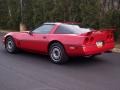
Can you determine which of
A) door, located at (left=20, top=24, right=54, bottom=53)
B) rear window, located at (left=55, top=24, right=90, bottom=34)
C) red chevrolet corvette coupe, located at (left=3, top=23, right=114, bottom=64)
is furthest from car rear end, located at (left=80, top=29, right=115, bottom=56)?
door, located at (left=20, top=24, right=54, bottom=53)

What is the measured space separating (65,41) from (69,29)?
517mm

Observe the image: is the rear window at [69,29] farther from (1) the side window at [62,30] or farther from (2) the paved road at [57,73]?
(2) the paved road at [57,73]

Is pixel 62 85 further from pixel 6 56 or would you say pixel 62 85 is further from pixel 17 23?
pixel 17 23

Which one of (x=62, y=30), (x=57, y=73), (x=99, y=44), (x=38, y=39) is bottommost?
(x=57, y=73)

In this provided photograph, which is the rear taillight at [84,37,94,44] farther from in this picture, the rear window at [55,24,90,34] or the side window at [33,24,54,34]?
the side window at [33,24,54,34]

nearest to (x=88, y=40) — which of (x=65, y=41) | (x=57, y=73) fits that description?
(x=65, y=41)

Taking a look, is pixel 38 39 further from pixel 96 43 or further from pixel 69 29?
pixel 96 43

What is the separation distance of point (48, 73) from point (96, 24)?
29.1 ft

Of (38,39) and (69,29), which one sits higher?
(69,29)

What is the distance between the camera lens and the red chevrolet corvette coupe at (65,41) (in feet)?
29.0

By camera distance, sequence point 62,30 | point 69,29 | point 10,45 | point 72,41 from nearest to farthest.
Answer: point 72,41 < point 69,29 < point 62,30 < point 10,45

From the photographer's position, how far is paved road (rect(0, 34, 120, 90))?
22.2ft

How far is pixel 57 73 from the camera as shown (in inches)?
315

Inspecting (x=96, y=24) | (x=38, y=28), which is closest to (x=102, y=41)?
(x=38, y=28)
